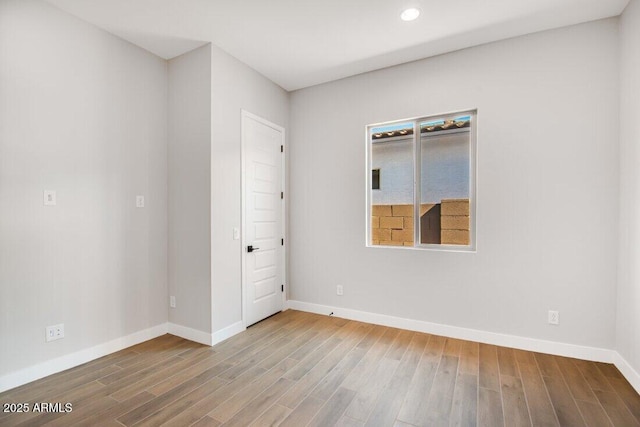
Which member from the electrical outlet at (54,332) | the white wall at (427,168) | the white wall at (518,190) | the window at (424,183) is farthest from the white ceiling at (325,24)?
the electrical outlet at (54,332)

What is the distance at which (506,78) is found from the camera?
293 centimetres

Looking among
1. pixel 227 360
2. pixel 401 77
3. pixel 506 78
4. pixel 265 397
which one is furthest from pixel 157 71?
pixel 506 78

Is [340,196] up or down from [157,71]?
down

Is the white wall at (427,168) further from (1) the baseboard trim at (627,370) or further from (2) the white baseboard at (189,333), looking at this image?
(2) the white baseboard at (189,333)

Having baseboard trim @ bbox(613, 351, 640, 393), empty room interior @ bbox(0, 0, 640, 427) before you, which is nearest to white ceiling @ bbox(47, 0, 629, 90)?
empty room interior @ bbox(0, 0, 640, 427)

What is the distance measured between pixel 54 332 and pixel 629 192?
4801mm

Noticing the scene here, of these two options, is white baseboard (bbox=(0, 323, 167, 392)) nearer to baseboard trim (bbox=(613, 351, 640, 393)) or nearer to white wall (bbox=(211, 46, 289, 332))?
white wall (bbox=(211, 46, 289, 332))

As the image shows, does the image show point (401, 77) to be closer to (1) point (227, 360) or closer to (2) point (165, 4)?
(2) point (165, 4)

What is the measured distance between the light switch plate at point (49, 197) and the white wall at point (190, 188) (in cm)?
101

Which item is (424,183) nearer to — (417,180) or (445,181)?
(417,180)

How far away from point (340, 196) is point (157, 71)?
2509 millimetres

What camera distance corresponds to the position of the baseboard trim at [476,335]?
8.67 ft

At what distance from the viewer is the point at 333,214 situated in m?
3.86

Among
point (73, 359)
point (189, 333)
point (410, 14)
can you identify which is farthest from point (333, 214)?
point (73, 359)
